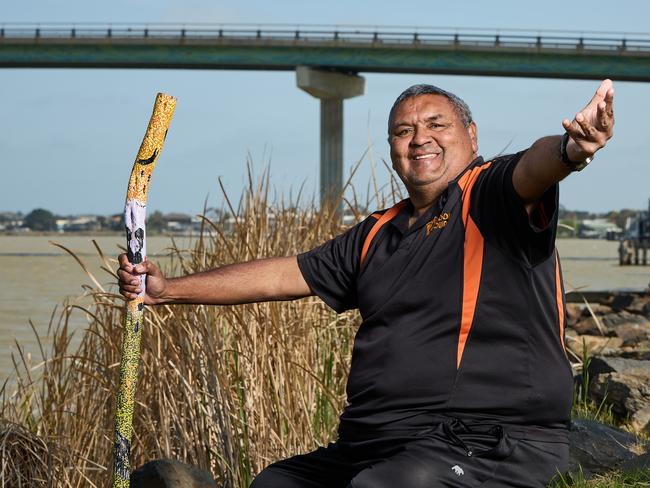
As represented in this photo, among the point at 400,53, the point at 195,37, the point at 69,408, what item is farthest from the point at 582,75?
the point at 69,408

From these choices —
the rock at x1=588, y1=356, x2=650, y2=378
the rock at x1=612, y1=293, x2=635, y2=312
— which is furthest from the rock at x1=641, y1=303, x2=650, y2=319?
the rock at x1=588, y1=356, x2=650, y2=378

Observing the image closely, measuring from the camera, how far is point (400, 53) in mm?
46281

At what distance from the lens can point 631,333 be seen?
10.0 m

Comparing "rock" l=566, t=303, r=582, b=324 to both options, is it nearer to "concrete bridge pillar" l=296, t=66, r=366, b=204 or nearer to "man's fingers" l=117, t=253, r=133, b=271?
"man's fingers" l=117, t=253, r=133, b=271

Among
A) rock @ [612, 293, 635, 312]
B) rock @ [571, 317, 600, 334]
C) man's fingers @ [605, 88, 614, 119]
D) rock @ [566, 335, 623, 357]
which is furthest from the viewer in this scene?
rock @ [612, 293, 635, 312]

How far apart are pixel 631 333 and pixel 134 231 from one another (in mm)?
7471

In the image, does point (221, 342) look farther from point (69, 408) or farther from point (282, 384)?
point (69, 408)

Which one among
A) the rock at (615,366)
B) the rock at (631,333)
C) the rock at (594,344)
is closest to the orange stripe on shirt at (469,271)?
the rock at (615,366)

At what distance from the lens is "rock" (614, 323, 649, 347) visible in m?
9.19

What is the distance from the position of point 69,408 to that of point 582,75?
139 ft

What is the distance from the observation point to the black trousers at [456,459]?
3.01 m

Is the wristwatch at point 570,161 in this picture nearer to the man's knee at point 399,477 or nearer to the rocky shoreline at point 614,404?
the man's knee at point 399,477

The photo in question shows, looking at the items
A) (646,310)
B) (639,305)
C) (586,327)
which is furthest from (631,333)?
(639,305)

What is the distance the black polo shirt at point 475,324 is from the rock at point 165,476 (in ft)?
3.15
